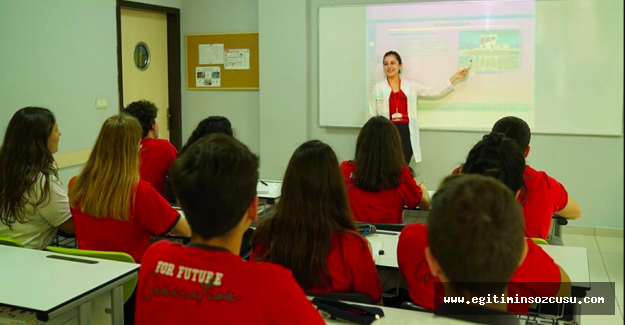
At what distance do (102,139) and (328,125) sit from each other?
351 centimetres

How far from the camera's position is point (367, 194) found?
2.97 m

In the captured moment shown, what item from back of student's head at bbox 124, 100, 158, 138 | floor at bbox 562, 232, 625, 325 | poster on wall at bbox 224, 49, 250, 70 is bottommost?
floor at bbox 562, 232, 625, 325

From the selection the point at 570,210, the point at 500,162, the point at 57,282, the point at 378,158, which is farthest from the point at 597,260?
the point at 57,282

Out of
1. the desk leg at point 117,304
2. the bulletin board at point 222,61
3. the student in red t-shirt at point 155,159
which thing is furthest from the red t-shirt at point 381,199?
the bulletin board at point 222,61

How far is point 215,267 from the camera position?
1229mm

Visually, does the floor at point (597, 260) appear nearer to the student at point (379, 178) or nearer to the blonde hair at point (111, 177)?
the student at point (379, 178)

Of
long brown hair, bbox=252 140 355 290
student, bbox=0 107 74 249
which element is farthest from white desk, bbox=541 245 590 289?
student, bbox=0 107 74 249

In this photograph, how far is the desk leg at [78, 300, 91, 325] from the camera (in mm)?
1926

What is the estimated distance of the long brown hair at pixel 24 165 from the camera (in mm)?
2521

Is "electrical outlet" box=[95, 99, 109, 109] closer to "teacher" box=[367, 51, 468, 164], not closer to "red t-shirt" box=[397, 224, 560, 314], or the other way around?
"teacher" box=[367, 51, 468, 164]

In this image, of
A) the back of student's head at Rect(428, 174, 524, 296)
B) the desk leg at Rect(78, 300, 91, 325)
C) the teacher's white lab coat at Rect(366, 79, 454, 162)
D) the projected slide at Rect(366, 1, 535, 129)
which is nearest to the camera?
the back of student's head at Rect(428, 174, 524, 296)

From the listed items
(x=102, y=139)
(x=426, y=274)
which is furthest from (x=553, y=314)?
(x=102, y=139)

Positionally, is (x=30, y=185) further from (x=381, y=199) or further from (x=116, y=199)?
(x=381, y=199)

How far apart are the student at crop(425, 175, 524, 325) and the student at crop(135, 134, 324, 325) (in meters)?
0.33
